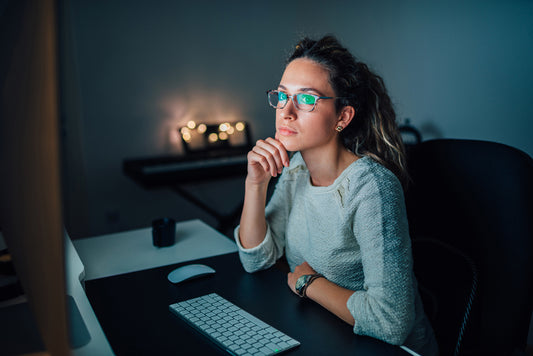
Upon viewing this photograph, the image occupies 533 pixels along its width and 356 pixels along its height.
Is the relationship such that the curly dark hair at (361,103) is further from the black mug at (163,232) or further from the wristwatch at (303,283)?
the black mug at (163,232)

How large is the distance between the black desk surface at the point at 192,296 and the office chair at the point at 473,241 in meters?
0.36

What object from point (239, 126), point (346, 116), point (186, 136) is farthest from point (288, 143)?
point (239, 126)

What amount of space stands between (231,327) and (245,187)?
1.77ft

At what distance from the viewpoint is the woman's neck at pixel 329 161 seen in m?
1.14

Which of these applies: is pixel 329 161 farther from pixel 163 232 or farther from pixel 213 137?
pixel 213 137

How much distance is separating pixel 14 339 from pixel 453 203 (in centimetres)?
100

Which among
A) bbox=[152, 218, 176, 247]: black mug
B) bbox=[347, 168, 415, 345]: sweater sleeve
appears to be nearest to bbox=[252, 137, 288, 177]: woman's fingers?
bbox=[347, 168, 415, 345]: sweater sleeve

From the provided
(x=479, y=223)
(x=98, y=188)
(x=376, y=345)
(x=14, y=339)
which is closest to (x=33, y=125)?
(x=14, y=339)

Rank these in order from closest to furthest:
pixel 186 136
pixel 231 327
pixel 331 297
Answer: pixel 231 327
pixel 331 297
pixel 186 136

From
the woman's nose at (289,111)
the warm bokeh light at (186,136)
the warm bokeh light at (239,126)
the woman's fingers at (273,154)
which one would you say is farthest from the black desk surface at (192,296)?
the warm bokeh light at (239,126)

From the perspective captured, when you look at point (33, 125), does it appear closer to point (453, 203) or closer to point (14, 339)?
point (14, 339)

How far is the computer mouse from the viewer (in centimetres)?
100

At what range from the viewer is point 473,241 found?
105 cm

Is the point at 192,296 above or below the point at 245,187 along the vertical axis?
below
